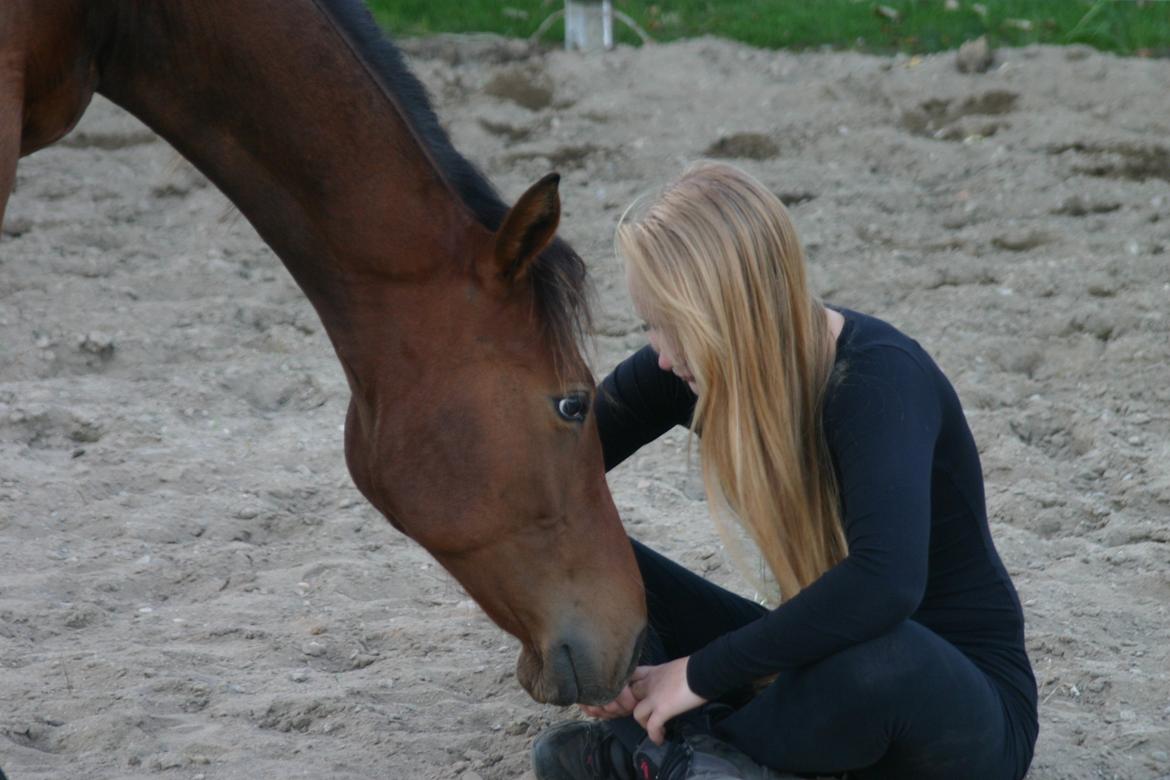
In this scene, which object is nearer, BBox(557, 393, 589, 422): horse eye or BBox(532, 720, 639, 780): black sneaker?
BBox(557, 393, 589, 422): horse eye

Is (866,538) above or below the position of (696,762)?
above

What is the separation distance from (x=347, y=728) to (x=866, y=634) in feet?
3.41

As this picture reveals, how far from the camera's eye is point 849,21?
22.6ft

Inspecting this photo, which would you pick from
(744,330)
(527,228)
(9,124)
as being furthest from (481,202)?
(9,124)

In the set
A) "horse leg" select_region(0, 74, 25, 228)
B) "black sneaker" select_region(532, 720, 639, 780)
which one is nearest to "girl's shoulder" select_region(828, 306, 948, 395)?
"black sneaker" select_region(532, 720, 639, 780)

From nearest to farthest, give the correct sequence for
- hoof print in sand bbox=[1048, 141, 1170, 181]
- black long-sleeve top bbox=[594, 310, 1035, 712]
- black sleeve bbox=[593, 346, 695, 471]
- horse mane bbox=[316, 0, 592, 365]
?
black long-sleeve top bbox=[594, 310, 1035, 712] → horse mane bbox=[316, 0, 592, 365] → black sleeve bbox=[593, 346, 695, 471] → hoof print in sand bbox=[1048, 141, 1170, 181]

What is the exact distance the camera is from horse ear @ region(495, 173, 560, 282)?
2.06 metres

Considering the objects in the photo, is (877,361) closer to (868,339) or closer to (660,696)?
(868,339)

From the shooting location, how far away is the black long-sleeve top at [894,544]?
2111 millimetres

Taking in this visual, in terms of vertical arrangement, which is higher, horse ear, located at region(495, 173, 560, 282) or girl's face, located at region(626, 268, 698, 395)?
horse ear, located at region(495, 173, 560, 282)

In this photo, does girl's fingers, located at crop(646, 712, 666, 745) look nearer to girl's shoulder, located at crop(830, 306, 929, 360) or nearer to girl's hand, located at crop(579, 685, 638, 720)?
girl's hand, located at crop(579, 685, 638, 720)

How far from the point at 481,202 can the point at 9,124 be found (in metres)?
0.69

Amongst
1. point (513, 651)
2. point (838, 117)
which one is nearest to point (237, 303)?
point (513, 651)

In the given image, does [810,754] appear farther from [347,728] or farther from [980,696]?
[347,728]
